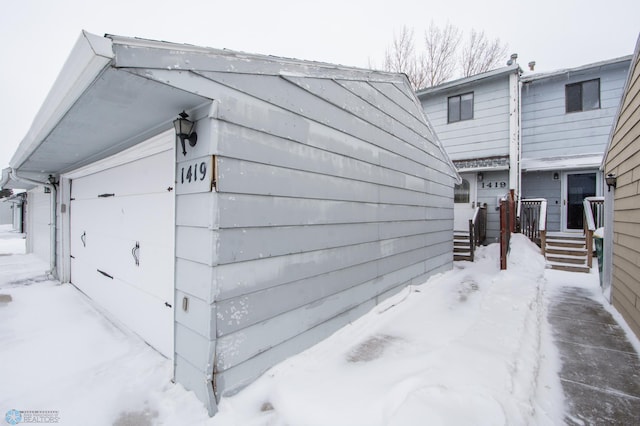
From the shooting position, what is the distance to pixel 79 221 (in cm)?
503

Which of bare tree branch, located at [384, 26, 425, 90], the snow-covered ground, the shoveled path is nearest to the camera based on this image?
the snow-covered ground

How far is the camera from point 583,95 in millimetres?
8070

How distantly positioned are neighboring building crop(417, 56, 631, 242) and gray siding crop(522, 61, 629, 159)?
2 cm

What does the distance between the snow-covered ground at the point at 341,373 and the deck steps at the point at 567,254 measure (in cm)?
296

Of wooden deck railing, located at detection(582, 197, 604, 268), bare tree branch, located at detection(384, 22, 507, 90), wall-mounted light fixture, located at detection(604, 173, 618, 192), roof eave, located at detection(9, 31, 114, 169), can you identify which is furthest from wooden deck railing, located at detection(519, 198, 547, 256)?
bare tree branch, located at detection(384, 22, 507, 90)

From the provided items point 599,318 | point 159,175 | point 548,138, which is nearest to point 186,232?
point 159,175

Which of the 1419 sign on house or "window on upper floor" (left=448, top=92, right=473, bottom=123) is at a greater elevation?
"window on upper floor" (left=448, top=92, right=473, bottom=123)

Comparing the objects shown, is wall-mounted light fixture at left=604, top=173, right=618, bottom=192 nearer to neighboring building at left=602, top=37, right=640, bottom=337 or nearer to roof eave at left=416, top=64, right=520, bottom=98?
neighboring building at left=602, top=37, right=640, bottom=337

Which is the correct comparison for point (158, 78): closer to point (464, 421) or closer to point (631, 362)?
point (464, 421)

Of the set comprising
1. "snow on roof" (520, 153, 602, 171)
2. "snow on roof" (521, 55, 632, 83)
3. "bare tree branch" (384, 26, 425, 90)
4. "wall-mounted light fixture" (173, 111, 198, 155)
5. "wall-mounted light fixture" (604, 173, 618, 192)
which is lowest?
"wall-mounted light fixture" (604, 173, 618, 192)

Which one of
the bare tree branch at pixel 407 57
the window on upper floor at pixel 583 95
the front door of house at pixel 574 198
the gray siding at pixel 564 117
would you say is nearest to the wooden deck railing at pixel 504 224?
the front door of house at pixel 574 198

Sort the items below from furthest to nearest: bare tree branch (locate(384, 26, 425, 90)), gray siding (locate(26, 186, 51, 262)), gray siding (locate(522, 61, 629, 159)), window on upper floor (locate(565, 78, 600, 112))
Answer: bare tree branch (locate(384, 26, 425, 90))
window on upper floor (locate(565, 78, 600, 112))
gray siding (locate(522, 61, 629, 159))
gray siding (locate(26, 186, 51, 262))

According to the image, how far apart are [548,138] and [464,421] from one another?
9663 mm

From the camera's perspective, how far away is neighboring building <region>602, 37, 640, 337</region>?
3.12 metres
